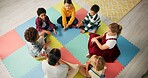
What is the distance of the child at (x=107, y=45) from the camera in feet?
7.25

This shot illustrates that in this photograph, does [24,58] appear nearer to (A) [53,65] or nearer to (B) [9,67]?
(B) [9,67]

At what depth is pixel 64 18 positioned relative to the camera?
2701mm

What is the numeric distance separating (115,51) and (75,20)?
2.69ft

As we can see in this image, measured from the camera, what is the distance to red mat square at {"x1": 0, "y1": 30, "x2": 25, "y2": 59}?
2.58 m

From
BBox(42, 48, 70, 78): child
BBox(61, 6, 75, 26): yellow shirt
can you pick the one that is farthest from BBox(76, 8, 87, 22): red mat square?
BBox(42, 48, 70, 78): child

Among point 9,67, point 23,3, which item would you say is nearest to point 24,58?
point 9,67

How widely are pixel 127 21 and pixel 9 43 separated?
6.20ft

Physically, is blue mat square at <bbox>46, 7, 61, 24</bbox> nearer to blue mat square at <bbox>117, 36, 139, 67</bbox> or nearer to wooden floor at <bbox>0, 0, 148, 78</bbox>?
wooden floor at <bbox>0, 0, 148, 78</bbox>

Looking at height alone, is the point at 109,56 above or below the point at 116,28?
below

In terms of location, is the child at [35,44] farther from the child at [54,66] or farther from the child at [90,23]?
the child at [90,23]

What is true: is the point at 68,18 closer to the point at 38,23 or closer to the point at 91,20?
the point at 91,20

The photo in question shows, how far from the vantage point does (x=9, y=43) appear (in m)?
2.66

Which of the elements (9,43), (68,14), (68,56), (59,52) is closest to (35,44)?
(59,52)

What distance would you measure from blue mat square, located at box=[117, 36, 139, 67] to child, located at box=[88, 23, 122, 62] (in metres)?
0.20
